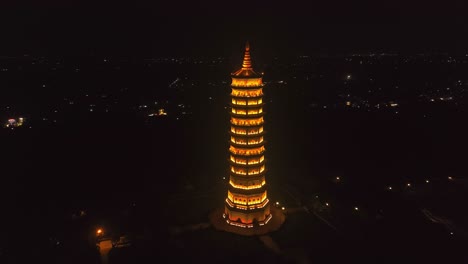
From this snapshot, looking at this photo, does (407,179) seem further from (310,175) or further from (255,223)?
(255,223)

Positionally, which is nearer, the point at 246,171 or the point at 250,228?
the point at 246,171

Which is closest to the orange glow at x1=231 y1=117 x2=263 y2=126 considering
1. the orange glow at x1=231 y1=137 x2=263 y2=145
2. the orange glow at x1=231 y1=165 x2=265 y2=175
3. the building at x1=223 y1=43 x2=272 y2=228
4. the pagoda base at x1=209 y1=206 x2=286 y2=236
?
the building at x1=223 y1=43 x2=272 y2=228

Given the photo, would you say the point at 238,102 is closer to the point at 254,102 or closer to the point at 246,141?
the point at 254,102

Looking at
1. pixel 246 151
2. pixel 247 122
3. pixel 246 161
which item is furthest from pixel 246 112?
pixel 246 161

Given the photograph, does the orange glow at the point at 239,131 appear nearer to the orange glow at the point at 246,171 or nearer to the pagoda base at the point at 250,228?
the orange glow at the point at 246,171

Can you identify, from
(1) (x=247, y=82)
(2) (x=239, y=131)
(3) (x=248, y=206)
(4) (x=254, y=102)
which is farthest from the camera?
(3) (x=248, y=206)

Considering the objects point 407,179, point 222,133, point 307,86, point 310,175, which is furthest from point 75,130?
point 307,86

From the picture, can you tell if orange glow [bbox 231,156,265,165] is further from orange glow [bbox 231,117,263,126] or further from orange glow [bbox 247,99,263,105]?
orange glow [bbox 247,99,263,105]
